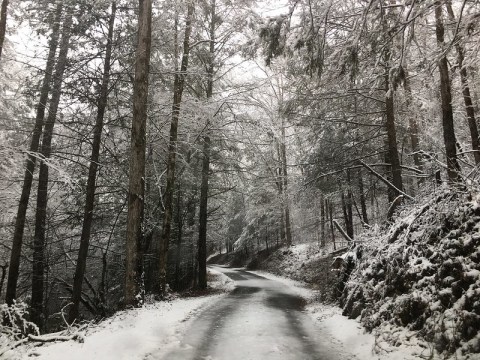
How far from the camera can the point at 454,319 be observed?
4867mm

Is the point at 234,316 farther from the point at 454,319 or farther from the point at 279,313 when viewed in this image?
the point at 454,319

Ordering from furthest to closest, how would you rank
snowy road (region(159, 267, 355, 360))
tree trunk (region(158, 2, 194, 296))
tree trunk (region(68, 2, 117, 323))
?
tree trunk (region(158, 2, 194, 296)) < tree trunk (region(68, 2, 117, 323)) < snowy road (region(159, 267, 355, 360))

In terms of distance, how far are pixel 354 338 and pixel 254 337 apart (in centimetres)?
192

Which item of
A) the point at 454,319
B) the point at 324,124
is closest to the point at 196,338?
the point at 454,319

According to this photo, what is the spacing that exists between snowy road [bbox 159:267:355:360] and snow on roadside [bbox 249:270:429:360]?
0.76ft

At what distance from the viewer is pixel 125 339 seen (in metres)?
6.57

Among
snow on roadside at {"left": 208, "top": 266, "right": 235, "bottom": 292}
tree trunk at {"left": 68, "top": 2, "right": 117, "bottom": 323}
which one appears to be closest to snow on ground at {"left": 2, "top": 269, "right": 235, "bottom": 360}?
tree trunk at {"left": 68, "top": 2, "right": 117, "bottom": 323}

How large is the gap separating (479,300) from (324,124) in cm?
893

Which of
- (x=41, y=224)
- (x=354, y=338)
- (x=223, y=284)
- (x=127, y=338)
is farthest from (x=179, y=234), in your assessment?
(x=354, y=338)

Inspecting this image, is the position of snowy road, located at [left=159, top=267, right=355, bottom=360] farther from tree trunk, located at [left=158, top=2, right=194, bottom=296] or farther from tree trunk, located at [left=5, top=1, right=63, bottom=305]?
tree trunk, located at [left=5, top=1, right=63, bottom=305]

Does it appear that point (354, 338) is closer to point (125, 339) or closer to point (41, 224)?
point (125, 339)

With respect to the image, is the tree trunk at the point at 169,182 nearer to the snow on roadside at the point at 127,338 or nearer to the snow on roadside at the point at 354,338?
the snow on roadside at the point at 127,338

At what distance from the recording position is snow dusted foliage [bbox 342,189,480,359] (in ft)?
15.7

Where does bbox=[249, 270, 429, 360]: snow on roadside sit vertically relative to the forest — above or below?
below
